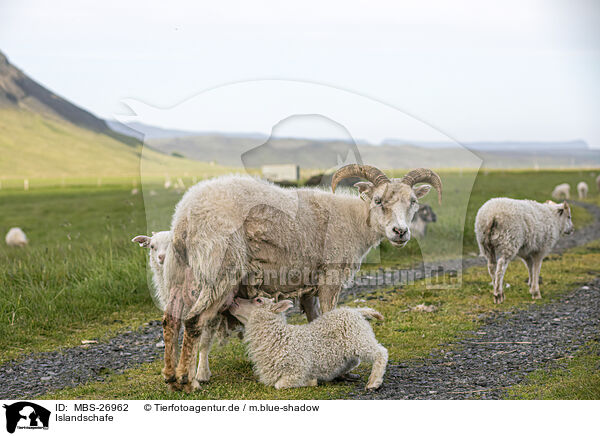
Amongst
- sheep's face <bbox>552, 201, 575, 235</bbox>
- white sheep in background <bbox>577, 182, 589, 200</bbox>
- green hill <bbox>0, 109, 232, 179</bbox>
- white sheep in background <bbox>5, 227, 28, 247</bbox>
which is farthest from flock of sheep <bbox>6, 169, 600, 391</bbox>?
green hill <bbox>0, 109, 232, 179</bbox>

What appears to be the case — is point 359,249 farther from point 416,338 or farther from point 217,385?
point 217,385

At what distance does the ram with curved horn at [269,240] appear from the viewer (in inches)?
282

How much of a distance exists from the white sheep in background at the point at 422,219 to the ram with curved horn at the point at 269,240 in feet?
34.7

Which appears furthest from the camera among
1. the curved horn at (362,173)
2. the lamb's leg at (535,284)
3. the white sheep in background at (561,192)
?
the white sheep in background at (561,192)

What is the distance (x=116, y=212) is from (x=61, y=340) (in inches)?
1163

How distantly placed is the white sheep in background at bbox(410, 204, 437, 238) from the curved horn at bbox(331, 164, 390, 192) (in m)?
10.7

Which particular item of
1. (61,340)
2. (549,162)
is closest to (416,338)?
(61,340)

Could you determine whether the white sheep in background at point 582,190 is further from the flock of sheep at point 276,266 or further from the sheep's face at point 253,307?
the sheep's face at point 253,307

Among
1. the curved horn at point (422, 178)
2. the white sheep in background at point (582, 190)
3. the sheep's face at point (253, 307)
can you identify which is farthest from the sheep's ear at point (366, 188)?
the white sheep in background at point (582, 190)

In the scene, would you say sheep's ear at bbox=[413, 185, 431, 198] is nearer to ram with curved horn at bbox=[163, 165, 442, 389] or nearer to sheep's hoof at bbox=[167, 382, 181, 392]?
ram with curved horn at bbox=[163, 165, 442, 389]

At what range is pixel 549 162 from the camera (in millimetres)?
65438

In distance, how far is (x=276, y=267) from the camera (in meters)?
7.76

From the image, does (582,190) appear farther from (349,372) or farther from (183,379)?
(183,379)

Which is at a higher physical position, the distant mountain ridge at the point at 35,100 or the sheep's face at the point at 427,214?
the distant mountain ridge at the point at 35,100
